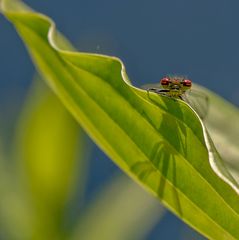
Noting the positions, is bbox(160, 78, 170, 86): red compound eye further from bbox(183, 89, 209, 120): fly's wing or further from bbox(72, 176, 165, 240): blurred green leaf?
bbox(72, 176, 165, 240): blurred green leaf

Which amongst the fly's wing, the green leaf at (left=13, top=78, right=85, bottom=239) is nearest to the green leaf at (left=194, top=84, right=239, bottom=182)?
the fly's wing

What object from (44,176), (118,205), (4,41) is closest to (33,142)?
(44,176)

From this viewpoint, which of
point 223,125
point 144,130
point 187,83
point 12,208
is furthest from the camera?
point 12,208

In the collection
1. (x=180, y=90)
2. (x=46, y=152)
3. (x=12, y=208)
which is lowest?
(x=12, y=208)

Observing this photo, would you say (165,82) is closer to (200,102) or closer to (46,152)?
(200,102)

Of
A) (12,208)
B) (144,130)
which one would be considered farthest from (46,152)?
(144,130)

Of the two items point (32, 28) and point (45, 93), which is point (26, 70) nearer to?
point (45, 93)
